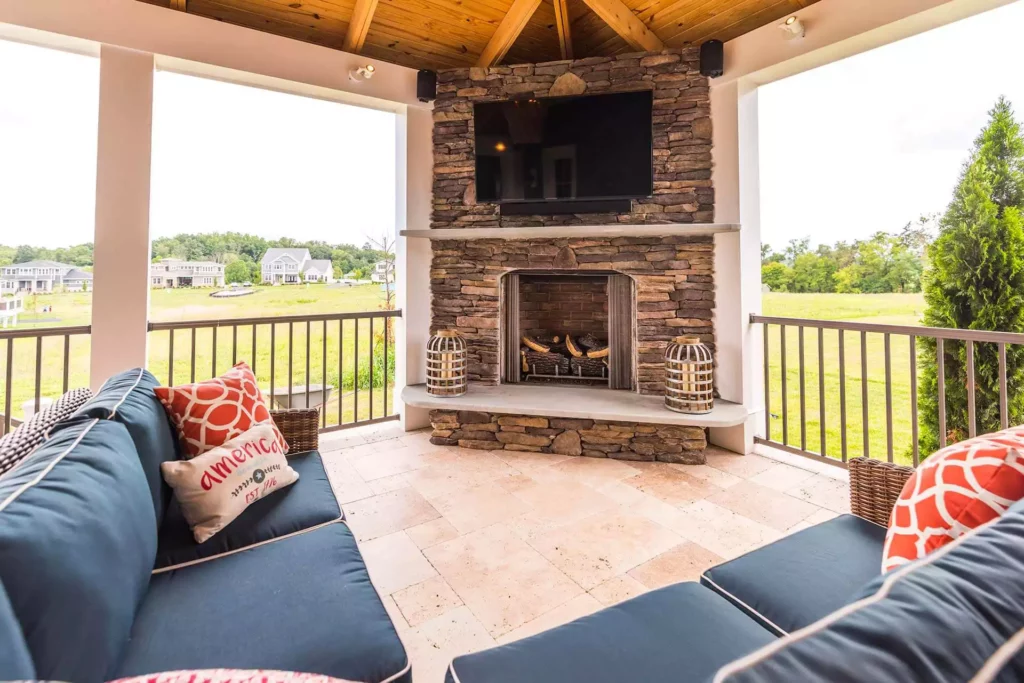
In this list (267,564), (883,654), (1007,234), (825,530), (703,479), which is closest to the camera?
(883,654)

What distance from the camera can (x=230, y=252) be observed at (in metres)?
3.55

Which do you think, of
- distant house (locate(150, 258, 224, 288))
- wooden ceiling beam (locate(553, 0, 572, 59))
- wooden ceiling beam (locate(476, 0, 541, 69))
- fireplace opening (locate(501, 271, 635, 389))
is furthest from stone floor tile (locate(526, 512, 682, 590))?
wooden ceiling beam (locate(553, 0, 572, 59))

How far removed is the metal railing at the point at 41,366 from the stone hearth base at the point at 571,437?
2.32 meters

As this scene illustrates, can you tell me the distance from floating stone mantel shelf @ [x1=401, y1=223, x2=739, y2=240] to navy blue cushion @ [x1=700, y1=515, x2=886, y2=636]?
2.19 metres

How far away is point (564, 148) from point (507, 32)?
95cm

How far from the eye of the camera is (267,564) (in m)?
1.29

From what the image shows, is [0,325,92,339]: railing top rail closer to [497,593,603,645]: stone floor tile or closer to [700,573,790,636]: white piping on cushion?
[497,593,603,645]: stone floor tile

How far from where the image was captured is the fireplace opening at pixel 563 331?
3.75 metres

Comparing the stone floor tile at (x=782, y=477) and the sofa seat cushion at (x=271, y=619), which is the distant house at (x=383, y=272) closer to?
the sofa seat cushion at (x=271, y=619)

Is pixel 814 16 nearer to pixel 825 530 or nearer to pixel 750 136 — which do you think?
pixel 750 136

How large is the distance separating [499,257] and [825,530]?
9.15 feet

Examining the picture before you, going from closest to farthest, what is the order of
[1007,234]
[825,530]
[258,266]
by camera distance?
[825,530], [1007,234], [258,266]

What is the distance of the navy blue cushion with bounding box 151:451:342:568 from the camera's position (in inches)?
53.9

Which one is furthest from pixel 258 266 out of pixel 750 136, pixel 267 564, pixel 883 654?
pixel 883 654
